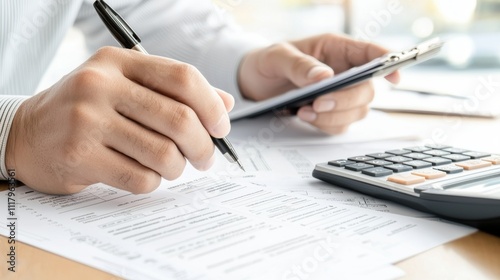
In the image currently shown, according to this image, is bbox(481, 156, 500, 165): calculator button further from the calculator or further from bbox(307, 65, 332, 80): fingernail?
bbox(307, 65, 332, 80): fingernail

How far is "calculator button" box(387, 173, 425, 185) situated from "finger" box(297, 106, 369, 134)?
0.94 ft

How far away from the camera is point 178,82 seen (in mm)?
476

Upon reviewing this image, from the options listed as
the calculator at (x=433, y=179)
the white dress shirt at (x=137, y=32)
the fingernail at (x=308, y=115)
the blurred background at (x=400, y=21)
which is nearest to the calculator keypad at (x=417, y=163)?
the calculator at (x=433, y=179)

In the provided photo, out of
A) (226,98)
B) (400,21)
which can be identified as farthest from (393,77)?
(400,21)

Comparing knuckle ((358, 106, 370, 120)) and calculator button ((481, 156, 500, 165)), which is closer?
calculator button ((481, 156, 500, 165))

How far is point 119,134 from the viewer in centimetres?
47

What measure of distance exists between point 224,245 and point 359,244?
0.09m

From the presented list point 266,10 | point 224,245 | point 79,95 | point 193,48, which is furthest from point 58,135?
point 266,10

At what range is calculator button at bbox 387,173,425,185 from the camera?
0.47 metres

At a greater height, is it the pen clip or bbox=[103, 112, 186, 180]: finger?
the pen clip

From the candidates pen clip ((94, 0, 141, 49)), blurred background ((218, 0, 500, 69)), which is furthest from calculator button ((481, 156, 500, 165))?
blurred background ((218, 0, 500, 69))

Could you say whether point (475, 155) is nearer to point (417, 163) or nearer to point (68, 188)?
point (417, 163)

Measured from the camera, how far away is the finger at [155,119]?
0.47 m

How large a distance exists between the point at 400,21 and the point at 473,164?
1.27m
